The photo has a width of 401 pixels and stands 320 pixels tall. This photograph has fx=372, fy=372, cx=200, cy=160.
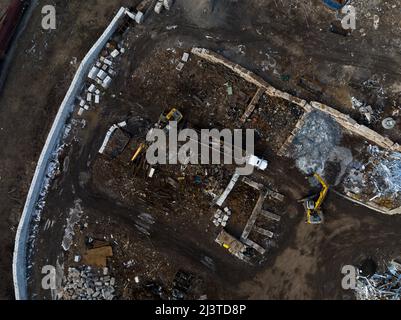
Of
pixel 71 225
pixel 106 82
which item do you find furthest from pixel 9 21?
pixel 71 225

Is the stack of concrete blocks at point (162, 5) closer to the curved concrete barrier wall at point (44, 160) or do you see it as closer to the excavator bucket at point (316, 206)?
the curved concrete barrier wall at point (44, 160)

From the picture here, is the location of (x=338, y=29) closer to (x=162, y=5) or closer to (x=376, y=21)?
(x=376, y=21)

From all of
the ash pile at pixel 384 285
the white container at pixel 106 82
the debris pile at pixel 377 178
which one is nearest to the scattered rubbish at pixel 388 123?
the debris pile at pixel 377 178

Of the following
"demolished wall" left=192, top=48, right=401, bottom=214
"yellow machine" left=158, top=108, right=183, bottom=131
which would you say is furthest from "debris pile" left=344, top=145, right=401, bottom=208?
"yellow machine" left=158, top=108, right=183, bottom=131

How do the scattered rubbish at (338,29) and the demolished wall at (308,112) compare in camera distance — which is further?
the scattered rubbish at (338,29)

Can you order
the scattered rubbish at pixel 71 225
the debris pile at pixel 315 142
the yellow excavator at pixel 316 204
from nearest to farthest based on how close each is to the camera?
the yellow excavator at pixel 316 204
the debris pile at pixel 315 142
the scattered rubbish at pixel 71 225

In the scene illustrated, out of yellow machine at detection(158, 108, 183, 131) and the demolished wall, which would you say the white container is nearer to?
yellow machine at detection(158, 108, 183, 131)
